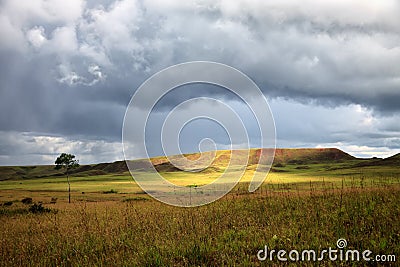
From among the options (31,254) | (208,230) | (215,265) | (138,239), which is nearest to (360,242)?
(215,265)

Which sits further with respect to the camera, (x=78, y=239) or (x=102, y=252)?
(x=78, y=239)

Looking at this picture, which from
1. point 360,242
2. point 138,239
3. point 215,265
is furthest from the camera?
point 138,239

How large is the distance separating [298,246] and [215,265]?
6.85 feet

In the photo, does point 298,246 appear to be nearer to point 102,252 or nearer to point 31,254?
point 102,252

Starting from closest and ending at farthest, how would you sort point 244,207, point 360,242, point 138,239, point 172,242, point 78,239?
point 360,242 < point 172,242 < point 138,239 < point 78,239 < point 244,207

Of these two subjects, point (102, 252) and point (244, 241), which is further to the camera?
point (102, 252)

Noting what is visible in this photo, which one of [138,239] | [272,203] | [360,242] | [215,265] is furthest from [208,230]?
[272,203]

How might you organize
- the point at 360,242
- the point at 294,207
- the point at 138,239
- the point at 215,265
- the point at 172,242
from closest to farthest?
the point at 215,265, the point at 360,242, the point at 172,242, the point at 138,239, the point at 294,207

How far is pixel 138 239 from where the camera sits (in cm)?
1012

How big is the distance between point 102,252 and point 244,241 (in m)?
4.04

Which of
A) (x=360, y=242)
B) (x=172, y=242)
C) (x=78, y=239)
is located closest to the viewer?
(x=360, y=242)

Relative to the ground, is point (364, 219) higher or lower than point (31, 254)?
higher

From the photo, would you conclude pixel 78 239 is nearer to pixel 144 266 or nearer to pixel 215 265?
pixel 144 266

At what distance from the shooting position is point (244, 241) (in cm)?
870
